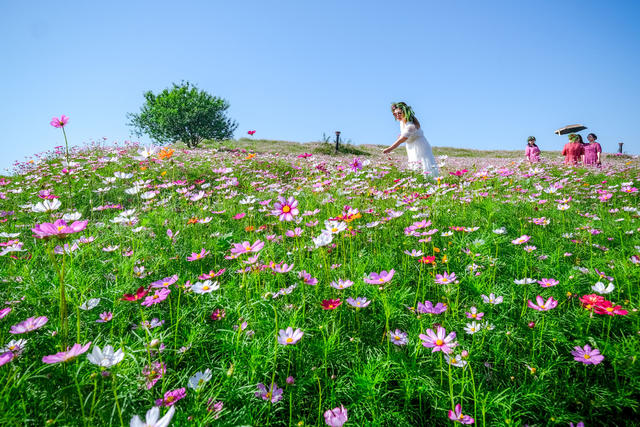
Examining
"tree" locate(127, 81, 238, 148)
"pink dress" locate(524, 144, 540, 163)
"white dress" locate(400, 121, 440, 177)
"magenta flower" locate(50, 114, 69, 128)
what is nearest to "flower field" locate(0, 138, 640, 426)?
"magenta flower" locate(50, 114, 69, 128)

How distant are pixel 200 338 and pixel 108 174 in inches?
227

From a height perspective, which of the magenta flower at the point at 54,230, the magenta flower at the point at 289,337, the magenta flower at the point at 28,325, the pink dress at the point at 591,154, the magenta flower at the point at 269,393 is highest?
the pink dress at the point at 591,154

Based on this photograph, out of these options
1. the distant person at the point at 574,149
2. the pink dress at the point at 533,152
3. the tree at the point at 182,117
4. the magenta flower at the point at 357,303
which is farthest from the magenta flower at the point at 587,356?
the tree at the point at 182,117

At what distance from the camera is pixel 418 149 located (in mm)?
6887

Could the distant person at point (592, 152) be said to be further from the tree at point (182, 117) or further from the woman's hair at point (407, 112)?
the tree at point (182, 117)

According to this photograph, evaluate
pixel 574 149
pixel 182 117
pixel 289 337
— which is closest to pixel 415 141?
pixel 574 149

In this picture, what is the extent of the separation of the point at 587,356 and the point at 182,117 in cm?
3102

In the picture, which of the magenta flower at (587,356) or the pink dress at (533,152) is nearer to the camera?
the magenta flower at (587,356)

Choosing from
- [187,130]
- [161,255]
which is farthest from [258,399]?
[187,130]

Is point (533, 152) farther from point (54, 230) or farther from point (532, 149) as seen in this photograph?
point (54, 230)

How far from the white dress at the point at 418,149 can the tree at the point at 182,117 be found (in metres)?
24.0

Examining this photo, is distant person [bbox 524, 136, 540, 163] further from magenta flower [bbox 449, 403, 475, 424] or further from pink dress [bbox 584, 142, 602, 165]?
magenta flower [bbox 449, 403, 475, 424]

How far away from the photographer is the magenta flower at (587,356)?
1184 mm

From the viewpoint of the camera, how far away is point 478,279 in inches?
73.5
